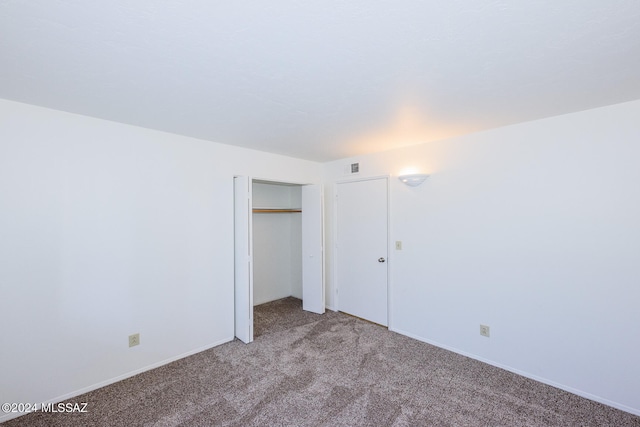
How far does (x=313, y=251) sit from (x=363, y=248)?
778mm

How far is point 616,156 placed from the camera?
7.32 feet

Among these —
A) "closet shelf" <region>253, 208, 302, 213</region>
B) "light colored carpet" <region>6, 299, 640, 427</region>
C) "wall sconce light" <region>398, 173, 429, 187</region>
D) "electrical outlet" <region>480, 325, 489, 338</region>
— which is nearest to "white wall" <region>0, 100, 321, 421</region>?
"light colored carpet" <region>6, 299, 640, 427</region>

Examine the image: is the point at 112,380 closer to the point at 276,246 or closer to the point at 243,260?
the point at 243,260

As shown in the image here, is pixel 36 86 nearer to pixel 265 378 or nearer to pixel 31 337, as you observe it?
pixel 31 337

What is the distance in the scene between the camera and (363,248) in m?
4.04

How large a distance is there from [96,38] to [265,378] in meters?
2.75

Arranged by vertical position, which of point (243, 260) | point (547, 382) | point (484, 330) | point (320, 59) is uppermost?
point (320, 59)

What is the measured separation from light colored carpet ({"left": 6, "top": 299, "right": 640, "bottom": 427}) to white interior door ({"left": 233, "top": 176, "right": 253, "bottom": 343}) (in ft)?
0.83

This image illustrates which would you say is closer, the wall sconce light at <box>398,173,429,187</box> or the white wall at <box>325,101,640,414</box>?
the white wall at <box>325,101,640,414</box>

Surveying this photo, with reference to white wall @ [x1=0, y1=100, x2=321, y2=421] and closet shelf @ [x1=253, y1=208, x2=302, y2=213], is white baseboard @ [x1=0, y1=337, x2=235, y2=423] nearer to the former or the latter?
white wall @ [x1=0, y1=100, x2=321, y2=421]

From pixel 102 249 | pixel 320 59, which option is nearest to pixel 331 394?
pixel 102 249

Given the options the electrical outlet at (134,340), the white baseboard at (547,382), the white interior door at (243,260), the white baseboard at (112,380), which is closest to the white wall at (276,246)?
the white interior door at (243,260)

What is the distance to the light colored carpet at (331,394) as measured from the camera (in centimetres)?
210

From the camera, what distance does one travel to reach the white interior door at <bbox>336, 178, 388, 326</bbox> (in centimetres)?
381
